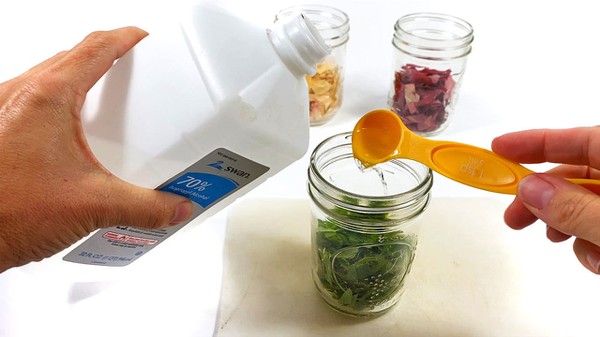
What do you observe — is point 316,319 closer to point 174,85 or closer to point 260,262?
point 260,262

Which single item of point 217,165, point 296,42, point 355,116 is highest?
point 296,42

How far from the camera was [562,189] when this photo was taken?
0.61 meters

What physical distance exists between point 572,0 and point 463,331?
1.04m

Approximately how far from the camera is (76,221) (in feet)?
2.03

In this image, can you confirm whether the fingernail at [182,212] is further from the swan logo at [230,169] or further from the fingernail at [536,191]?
the fingernail at [536,191]

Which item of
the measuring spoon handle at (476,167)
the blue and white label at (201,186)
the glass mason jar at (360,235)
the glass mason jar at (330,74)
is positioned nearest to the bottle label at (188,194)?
the blue and white label at (201,186)

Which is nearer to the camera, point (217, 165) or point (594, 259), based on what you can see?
point (217, 165)

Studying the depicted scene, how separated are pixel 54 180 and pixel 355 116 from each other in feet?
2.46

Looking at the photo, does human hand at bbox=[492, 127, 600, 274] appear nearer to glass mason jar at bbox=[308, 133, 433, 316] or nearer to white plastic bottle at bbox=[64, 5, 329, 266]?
glass mason jar at bbox=[308, 133, 433, 316]

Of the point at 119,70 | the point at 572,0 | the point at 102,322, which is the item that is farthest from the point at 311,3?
the point at 102,322

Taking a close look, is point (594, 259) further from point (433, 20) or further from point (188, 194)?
point (433, 20)

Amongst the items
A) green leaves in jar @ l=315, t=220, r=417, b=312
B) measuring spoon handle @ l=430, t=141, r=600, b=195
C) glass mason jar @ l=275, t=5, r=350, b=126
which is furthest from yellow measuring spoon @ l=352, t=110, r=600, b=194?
glass mason jar @ l=275, t=5, r=350, b=126

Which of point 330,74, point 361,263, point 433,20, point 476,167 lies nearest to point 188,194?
point 361,263

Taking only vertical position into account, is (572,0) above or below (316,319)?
above
